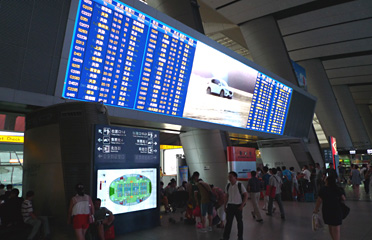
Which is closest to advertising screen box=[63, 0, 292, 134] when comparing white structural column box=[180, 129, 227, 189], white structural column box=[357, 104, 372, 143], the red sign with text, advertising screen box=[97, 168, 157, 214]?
white structural column box=[180, 129, 227, 189]

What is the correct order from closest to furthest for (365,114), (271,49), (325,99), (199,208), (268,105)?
(199,208), (268,105), (271,49), (325,99), (365,114)

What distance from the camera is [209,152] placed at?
11633mm

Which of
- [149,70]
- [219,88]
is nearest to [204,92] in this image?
[219,88]

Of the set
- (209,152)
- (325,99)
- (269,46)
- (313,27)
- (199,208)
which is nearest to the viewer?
(199,208)

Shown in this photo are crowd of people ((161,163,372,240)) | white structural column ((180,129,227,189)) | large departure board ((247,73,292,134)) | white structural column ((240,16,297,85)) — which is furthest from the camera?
white structural column ((240,16,297,85))

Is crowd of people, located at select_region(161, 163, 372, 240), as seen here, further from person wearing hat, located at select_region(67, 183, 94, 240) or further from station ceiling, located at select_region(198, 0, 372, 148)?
station ceiling, located at select_region(198, 0, 372, 148)

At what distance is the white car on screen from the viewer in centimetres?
1058

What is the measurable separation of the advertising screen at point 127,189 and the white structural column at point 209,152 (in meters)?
4.88

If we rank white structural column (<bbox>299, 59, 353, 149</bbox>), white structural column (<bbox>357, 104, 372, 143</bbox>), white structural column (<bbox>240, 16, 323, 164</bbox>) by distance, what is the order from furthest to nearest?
white structural column (<bbox>357, 104, 372, 143</bbox>), white structural column (<bbox>299, 59, 353, 149</bbox>), white structural column (<bbox>240, 16, 323, 164</bbox>)

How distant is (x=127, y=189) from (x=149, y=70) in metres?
3.89

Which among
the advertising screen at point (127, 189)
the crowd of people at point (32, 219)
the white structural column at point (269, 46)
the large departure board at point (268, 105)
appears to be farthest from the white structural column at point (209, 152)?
the white structural column at point (269, 46)

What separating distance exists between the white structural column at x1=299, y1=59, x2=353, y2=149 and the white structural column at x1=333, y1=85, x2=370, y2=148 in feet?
20.8

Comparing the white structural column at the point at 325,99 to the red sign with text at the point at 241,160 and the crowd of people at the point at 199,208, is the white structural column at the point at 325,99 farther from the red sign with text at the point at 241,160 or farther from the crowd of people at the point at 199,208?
the crowd of people at the point at 199,208

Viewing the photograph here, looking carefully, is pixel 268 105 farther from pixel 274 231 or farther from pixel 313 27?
pixel 313 27
